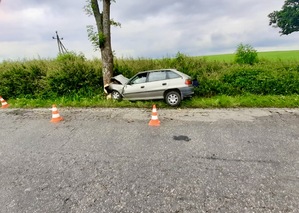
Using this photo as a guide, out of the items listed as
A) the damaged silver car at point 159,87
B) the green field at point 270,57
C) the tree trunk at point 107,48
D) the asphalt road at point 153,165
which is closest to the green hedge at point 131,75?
the tree trunk at point 107,48

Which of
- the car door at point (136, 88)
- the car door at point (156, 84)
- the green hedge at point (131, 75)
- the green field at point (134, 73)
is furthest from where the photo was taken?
the green hedge at point (131, 75)

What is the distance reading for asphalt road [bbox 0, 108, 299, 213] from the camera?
2.91 m

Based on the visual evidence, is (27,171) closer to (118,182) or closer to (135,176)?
(118,182)

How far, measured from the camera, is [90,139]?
5.25 m

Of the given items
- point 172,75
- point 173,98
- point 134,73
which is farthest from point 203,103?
point 134,73

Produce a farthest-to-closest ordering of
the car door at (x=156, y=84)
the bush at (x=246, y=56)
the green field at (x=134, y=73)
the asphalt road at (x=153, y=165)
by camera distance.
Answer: the bush at (x=246, y=56), the green field at (x=134, y=73), the car door at (x=156, y=84), the asphalt road at (x=153, y=165)

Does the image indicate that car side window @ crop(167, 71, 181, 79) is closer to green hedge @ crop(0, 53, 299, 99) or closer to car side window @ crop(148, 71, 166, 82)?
car side window @ crop(148, 71, 166, 82)

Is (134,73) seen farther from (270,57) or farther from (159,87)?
(270,57)

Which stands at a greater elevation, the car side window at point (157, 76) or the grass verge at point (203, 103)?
the car side window at point (157, 76)

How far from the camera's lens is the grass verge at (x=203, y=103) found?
8055 mm

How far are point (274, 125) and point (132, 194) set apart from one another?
188 inches

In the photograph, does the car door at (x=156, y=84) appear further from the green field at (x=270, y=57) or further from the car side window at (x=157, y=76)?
the green field at (x=270, y=57)

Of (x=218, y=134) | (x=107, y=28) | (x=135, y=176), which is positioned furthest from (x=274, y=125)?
(x=107, y=28)

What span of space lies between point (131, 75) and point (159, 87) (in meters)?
2.92
